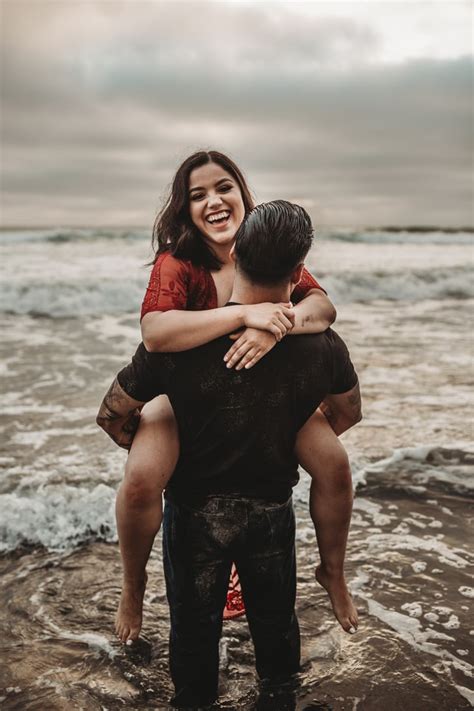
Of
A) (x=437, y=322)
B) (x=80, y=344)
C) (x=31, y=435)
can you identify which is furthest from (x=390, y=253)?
(x=31, y=435)

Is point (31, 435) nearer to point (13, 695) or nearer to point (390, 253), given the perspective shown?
point (13, 695)

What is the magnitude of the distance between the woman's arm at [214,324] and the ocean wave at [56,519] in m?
2.47

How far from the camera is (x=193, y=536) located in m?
2.47

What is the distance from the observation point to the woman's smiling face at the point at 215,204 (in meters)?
3.15

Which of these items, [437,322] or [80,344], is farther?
[437,322]

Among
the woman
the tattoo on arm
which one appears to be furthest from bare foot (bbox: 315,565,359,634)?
the tattoo on arm

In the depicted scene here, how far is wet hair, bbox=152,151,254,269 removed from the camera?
3.09 meters

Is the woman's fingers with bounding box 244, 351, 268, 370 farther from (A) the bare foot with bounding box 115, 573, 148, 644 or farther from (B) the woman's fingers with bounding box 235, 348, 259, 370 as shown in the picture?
(A) the bare foot with bounding box 115, 573, 148, 644

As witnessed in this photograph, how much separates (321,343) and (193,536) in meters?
0.81

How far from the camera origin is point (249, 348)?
2188 mm

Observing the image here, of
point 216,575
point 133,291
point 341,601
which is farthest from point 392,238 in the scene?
point 216,575

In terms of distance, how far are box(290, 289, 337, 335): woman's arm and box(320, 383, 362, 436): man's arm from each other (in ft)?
0.98

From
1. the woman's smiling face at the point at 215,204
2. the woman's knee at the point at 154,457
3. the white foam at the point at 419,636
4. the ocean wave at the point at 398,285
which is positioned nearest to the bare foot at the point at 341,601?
the white foam at the point at 419,636

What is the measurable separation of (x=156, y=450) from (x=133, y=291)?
14.5 m
